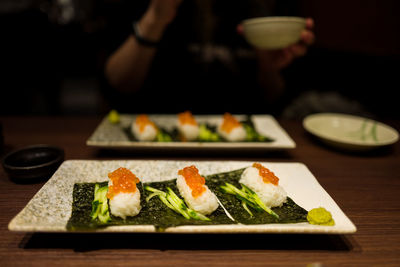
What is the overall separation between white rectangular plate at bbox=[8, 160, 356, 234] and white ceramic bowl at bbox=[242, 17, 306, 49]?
84 cm

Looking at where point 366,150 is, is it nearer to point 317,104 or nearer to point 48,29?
point 317,104

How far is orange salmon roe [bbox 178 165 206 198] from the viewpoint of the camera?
50.2 inches

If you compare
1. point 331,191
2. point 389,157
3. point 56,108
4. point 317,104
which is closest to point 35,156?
point 331,191

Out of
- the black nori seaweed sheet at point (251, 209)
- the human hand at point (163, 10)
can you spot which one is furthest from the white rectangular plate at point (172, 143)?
the human hand at point (163, 10)

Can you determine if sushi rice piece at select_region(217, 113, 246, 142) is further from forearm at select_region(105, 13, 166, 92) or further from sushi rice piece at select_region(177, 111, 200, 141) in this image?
forearm at select_region(105, 13, 166, 92)

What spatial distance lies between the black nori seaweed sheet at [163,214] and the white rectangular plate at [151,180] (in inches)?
1.4

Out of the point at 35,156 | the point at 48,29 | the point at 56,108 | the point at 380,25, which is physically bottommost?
the point at 56,108

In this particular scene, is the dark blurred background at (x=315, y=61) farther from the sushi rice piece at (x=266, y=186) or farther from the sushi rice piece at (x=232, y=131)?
the sushi rice piece at (x=266, y=186)

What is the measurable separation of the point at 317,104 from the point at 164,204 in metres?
2.65

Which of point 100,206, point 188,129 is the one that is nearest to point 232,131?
point 188,129

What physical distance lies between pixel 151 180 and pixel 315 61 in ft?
11.1

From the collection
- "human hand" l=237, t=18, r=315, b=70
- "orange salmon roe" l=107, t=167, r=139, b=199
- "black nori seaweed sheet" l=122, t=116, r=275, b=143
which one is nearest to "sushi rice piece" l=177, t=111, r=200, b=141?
"black nori seaweed sheet" l=122, t=116, r=275, b=143

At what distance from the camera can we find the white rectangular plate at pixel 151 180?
3.55 feet

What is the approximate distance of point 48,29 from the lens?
6.11 meters
